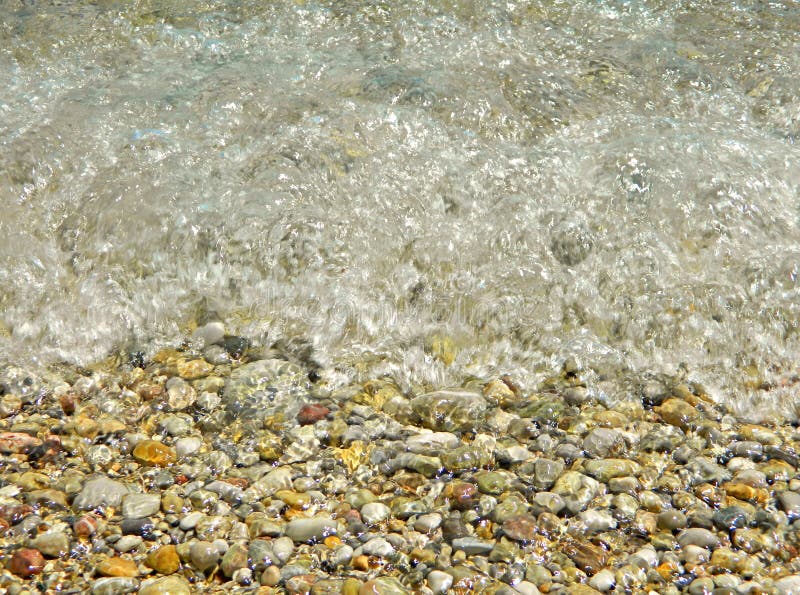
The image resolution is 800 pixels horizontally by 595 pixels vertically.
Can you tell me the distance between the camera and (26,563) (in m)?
2.61

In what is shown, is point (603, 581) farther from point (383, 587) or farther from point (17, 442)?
point (17, 442)

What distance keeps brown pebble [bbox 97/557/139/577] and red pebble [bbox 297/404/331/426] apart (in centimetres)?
93

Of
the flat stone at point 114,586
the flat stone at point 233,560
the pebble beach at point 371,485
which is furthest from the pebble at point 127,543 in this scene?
the flat stone at point 233,560

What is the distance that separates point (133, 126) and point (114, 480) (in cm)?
238

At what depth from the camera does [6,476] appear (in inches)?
119

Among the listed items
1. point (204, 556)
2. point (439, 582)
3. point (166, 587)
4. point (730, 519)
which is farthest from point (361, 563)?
point (730, 519)

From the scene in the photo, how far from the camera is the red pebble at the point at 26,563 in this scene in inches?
102

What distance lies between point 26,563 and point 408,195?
2532 millimetres

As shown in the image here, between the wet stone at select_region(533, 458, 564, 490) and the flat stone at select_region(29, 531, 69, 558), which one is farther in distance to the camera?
the wet stone at select_region(533, 458, 564, 490)

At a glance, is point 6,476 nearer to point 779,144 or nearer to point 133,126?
point 133,126

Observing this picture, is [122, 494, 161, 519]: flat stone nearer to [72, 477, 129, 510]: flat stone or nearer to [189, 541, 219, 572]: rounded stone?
[72, 477, 129, 510]: flat stone

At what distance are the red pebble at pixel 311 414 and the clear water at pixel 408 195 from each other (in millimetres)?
294

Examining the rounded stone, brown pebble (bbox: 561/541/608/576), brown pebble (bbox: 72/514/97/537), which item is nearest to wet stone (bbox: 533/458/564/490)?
brown pebble (bbox: 561/541/608/576)

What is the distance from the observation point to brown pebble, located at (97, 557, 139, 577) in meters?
2.61
